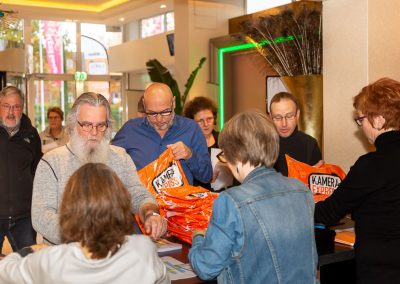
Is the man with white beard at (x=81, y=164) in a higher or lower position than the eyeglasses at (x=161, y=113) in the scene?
lower

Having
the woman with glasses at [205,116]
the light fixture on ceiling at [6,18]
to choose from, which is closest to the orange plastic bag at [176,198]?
the woman with glasses at [205,116]

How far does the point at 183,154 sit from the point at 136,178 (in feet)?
1.51

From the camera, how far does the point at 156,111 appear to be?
3.14 m

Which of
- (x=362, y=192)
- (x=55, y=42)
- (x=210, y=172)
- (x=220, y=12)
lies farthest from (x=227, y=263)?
(x=55, y=42)

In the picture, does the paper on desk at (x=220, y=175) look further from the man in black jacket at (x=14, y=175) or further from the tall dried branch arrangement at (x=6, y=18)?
the tall dried branch arrangement at (x=6, y=18)

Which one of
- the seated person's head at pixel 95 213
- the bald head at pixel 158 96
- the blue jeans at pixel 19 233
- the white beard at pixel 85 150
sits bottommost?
the blue jeans at pixel 19 233

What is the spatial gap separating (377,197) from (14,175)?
246 cm

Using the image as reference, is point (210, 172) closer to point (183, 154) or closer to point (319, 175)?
point (183, 154)

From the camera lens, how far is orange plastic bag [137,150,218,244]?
239cm

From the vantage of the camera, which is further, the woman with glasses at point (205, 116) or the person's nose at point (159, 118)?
the woman with glasses at point (205, 116)

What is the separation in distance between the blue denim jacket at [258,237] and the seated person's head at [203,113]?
7.31 ft

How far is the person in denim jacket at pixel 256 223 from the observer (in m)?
1.72

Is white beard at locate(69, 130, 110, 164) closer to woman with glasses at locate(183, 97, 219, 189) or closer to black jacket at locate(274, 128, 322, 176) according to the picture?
black jacket at locate(274, 128, 322, 176)

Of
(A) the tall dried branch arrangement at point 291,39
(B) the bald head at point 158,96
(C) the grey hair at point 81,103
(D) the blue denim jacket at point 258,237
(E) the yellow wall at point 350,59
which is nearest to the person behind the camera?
(D) the blue denim jacket at point 258,237
